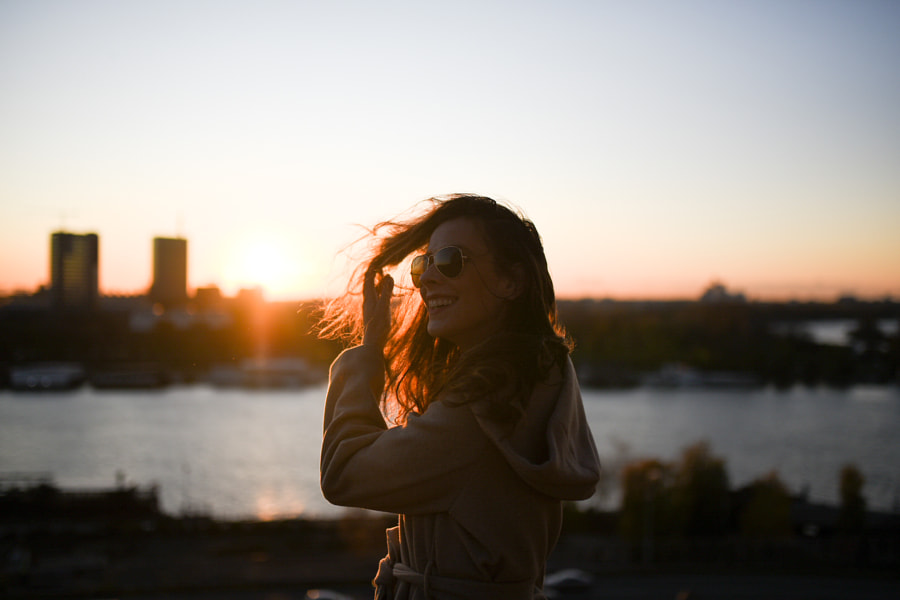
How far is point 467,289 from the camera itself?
82 cm

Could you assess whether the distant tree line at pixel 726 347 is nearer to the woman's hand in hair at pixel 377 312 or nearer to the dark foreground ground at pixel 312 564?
the dark foreground ground at pixel 312 564

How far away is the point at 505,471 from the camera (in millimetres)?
742

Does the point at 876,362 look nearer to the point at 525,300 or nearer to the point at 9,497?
the point at 9,497

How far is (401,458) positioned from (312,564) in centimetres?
1186

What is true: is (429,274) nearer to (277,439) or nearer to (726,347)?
(277,439)

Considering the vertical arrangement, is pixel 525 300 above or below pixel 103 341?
above

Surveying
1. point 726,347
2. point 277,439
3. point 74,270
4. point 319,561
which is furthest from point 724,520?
point 726,347

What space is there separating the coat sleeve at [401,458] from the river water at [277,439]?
1447 centimetres

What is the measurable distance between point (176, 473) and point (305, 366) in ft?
16.4

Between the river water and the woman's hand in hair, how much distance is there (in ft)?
47.3

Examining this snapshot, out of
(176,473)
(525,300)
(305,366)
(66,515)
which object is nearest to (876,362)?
(305,366)

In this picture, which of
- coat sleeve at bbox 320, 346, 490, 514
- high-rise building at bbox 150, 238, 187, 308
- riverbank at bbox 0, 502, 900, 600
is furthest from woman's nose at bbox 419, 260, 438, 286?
riverbank at bbox 0, 502, 900, 600

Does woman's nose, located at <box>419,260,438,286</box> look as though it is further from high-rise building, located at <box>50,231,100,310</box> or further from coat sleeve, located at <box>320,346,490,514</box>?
high-rise building, located at <box>50,231,100,310</box>

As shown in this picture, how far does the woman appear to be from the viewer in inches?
28.3
